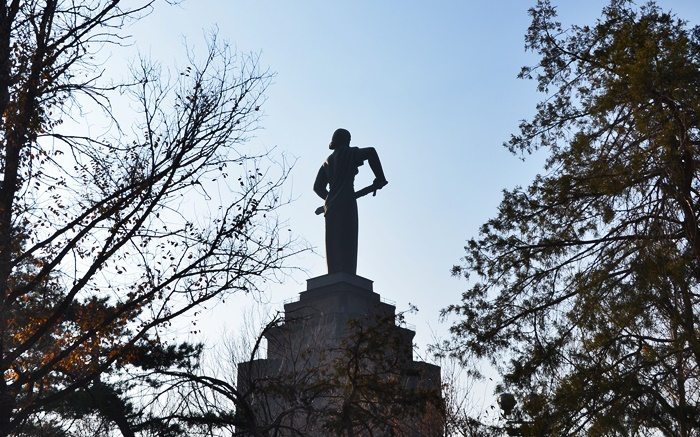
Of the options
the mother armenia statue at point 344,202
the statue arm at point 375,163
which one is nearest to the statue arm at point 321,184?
the mother armenia statue at point 344,202

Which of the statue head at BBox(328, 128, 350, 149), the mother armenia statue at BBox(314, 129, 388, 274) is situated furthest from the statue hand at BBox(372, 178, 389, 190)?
the statue head at BBox(328, 128, 350, 149)

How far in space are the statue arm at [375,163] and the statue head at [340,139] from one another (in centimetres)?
66

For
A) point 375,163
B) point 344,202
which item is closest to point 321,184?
point 344,202

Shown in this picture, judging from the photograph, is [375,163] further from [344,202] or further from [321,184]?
[321,184]

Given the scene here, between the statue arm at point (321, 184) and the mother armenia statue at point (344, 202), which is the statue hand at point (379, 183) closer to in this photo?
the mother armenia statue at point (344, 202)

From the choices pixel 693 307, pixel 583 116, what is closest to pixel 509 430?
pixel 693 307

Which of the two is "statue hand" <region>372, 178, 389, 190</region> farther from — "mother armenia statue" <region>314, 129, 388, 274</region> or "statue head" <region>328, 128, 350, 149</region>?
"statue head" <region>328, 128, 350, 149</region>

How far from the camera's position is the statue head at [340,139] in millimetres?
27266

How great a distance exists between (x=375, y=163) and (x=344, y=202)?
1.50 m

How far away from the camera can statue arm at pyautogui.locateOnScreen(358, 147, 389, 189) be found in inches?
1039

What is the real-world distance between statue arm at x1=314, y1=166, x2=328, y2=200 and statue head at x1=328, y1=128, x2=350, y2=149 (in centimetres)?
85

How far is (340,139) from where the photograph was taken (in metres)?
27.3

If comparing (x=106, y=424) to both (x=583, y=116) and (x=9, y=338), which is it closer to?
(x=9, y=338)

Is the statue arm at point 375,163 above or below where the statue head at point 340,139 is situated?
below
